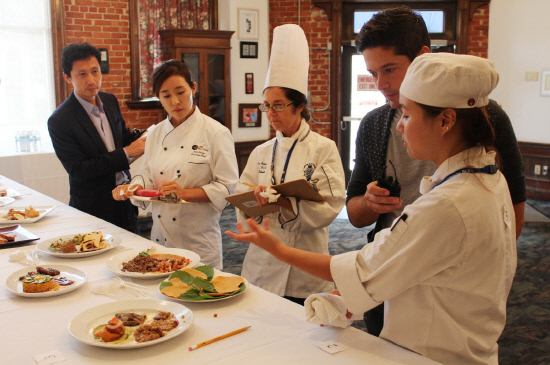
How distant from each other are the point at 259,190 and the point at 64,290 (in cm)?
78

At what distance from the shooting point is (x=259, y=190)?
2.04 meters

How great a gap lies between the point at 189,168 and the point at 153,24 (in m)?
4.27

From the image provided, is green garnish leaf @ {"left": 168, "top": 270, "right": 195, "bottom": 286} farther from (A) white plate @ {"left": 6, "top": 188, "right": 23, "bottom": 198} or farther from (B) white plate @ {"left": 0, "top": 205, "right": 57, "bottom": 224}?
(A) white plate @ {"left": 6, "top": 188, "right": 23, "bottom": 198}

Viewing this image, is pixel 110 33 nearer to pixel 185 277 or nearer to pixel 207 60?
pixel 207 60

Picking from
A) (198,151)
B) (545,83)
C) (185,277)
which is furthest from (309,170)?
(545,83)

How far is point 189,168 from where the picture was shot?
258 cm

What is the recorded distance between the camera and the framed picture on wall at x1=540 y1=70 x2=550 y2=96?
680 cm

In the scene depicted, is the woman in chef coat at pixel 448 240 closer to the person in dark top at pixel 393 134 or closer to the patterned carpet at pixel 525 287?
the person in dark top at pixel 393 134

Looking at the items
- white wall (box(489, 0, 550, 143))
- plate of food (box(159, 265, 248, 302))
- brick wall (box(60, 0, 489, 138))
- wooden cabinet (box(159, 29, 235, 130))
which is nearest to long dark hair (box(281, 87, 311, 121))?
plate of food (box(159, 265, 248, 302))

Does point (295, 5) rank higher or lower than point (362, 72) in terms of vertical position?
higher

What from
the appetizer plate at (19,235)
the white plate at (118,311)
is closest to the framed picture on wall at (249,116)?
the appetizer plate at (19,235)

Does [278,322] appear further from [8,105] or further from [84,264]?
[8,105]

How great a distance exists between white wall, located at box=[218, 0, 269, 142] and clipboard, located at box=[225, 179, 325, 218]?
15.6 ft

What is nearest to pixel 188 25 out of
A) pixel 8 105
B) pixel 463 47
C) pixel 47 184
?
pixel 8 105
